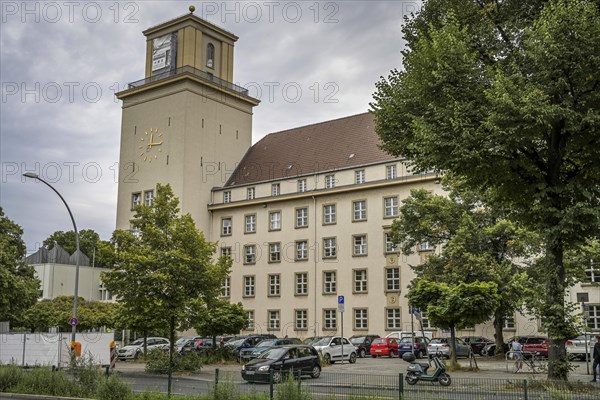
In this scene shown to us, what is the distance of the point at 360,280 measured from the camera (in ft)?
178

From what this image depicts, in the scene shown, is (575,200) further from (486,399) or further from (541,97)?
(486,399)

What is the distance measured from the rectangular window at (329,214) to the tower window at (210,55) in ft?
61.9

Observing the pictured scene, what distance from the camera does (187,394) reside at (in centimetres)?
1819

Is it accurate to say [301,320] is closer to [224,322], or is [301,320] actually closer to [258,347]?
[224,322]

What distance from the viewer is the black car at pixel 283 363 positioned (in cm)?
2536

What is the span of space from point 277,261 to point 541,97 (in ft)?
140

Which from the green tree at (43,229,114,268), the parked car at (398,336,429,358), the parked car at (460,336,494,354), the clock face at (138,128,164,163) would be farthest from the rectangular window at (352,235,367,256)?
the green tree at (43,229,114,268)

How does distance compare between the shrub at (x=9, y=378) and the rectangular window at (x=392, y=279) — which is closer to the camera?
the shrub at (x=9, y=378)

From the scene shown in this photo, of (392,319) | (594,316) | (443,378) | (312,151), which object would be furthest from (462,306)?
(312,151)

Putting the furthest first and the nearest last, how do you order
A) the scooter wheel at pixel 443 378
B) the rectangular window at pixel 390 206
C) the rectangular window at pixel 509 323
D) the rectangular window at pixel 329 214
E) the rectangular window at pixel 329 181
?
the rectangular window at pixel 329 181 → the rectangular window at pixel 329 214 → the rectangular window at pixel 390 206 → the rectangular window at pixel 509 323 → the scooter wheel at pixel 443 378

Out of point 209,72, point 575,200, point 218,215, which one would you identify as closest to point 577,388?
point 575,200

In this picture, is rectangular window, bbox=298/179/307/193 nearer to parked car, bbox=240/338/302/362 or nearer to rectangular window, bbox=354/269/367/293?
rectangular window, bbox=354/269/367/293

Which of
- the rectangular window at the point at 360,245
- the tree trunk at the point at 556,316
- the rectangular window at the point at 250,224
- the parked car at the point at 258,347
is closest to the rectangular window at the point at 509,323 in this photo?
the rectangular window at the point at 360,245

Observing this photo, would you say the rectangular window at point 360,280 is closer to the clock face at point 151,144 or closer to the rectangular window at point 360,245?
the rectangular window at point 360,245
